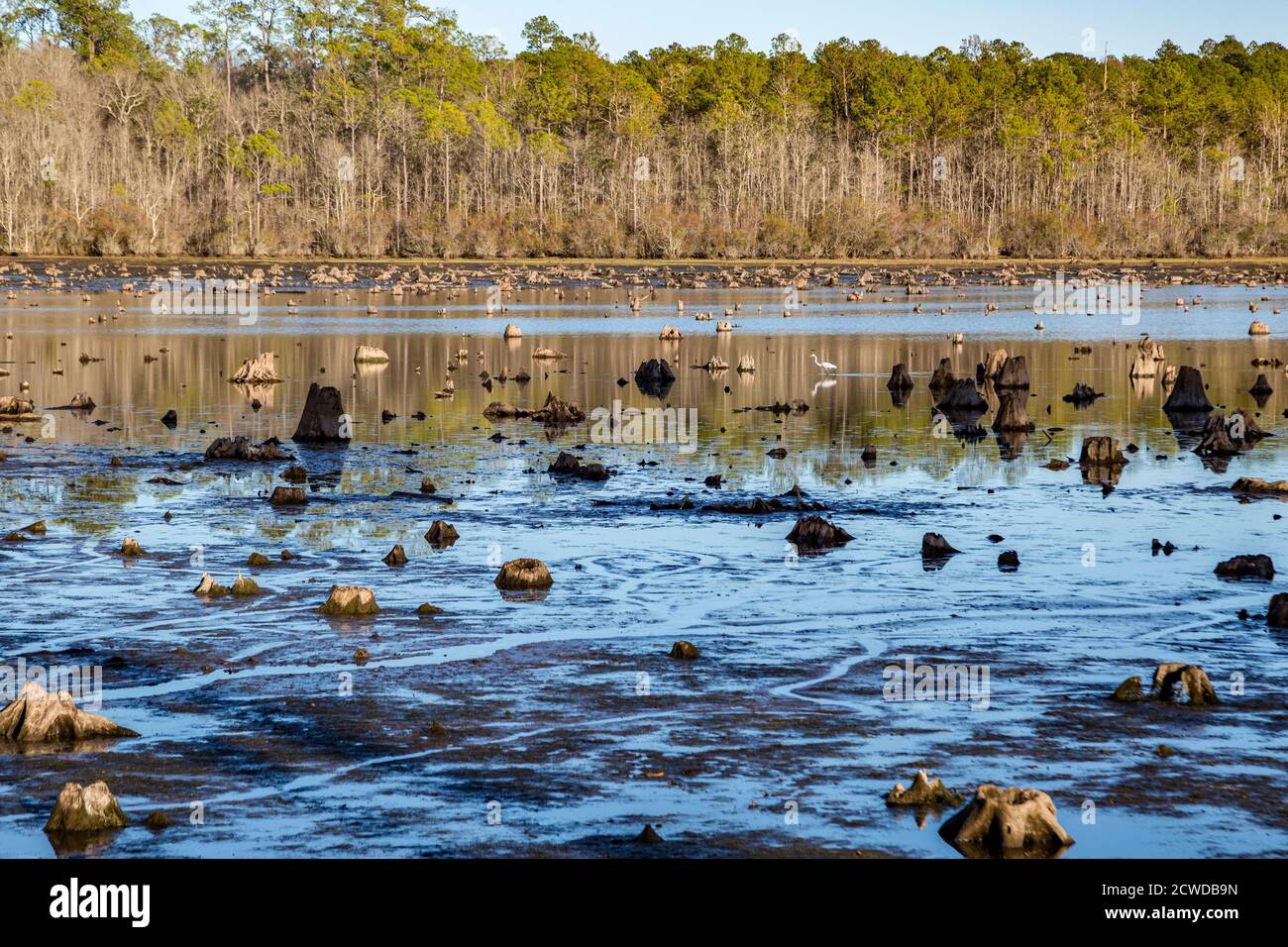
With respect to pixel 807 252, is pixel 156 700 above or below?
below

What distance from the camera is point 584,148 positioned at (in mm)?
135625

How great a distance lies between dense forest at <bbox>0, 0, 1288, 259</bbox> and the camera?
113000 millimetres

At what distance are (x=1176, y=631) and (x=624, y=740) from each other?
4.98 metres

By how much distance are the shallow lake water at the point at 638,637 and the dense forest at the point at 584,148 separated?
288 feet

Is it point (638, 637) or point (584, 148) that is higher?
point (584, 148)

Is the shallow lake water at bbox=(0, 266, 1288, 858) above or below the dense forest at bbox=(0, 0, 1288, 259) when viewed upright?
below

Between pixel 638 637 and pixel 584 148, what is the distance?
127m

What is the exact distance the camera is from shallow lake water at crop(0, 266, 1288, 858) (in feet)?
27.0

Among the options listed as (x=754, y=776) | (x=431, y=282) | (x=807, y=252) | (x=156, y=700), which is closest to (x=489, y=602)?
(x=156, y=700)

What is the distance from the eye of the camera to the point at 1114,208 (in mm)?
141000

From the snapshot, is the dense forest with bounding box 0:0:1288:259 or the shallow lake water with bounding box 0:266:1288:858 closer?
the shallow lake water with bounding box 0:266:1288:858

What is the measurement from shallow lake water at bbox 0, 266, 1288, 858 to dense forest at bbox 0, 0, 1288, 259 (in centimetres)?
8793

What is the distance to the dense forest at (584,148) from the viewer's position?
113000 mm
